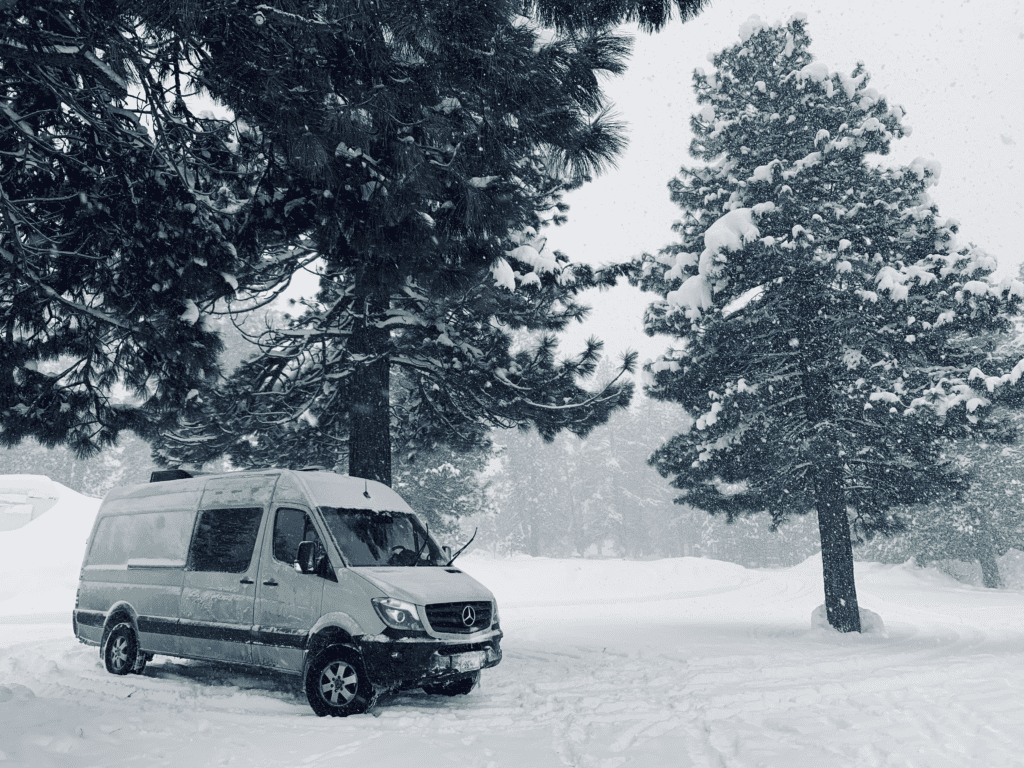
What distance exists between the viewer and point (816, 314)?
14.4m

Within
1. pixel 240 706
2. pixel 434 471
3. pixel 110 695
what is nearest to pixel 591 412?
pixel 240 706

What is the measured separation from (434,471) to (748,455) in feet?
63.8

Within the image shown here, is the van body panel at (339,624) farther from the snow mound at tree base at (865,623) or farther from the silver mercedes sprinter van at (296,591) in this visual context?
the snow mound at tree base at (865,623)

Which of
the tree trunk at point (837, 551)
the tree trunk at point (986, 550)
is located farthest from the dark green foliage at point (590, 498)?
the tree trunk at point (837, 551)

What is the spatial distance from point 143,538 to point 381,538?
3857 millimetres

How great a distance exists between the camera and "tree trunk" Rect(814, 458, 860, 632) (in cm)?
1429

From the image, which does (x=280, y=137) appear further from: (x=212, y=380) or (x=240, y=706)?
(x=240, y=706)

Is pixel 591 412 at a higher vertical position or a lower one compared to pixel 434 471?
lower

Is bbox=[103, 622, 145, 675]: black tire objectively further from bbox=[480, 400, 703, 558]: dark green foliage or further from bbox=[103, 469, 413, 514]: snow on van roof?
bbox=[480, 400, 703, 558]: dark green foliage

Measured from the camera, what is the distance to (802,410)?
574 inches

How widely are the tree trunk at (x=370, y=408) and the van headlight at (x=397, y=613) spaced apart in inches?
175

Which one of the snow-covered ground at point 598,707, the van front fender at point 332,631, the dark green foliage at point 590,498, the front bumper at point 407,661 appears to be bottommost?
the snow-covered ground at point 598,707

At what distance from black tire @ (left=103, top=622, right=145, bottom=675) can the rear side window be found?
0.92 meters

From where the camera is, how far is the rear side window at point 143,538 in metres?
9.67
